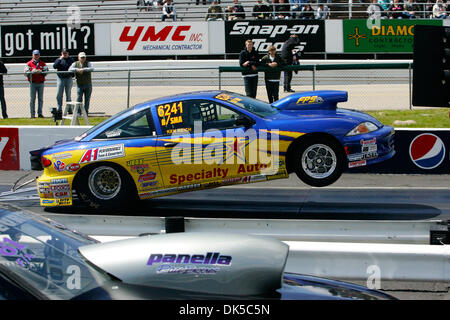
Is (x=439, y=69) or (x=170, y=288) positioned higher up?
(x=439, y=69)

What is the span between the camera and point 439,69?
8.02 metres

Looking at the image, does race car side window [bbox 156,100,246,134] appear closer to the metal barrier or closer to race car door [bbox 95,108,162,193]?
race car door [bbox 95,108,162,193]

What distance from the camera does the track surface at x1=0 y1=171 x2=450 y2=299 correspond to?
31.9 ft

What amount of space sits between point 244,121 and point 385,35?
17.5 m

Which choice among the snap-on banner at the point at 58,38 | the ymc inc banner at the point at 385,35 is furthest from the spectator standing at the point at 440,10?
the snap-on banner at the point at 58,38

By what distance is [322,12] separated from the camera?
87.1ft

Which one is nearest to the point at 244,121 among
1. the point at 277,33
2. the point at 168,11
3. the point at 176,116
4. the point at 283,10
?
the point at 176,116

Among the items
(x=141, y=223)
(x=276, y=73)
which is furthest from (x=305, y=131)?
(x=276, y=73)

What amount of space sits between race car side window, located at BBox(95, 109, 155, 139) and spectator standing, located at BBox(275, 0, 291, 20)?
16925 millimetres

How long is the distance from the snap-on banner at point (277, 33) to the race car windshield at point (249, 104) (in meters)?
16.2

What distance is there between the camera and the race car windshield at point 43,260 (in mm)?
3510

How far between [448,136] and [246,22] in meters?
15.0

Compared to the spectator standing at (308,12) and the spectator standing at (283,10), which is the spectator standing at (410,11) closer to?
the spectator standing at (308,12)
